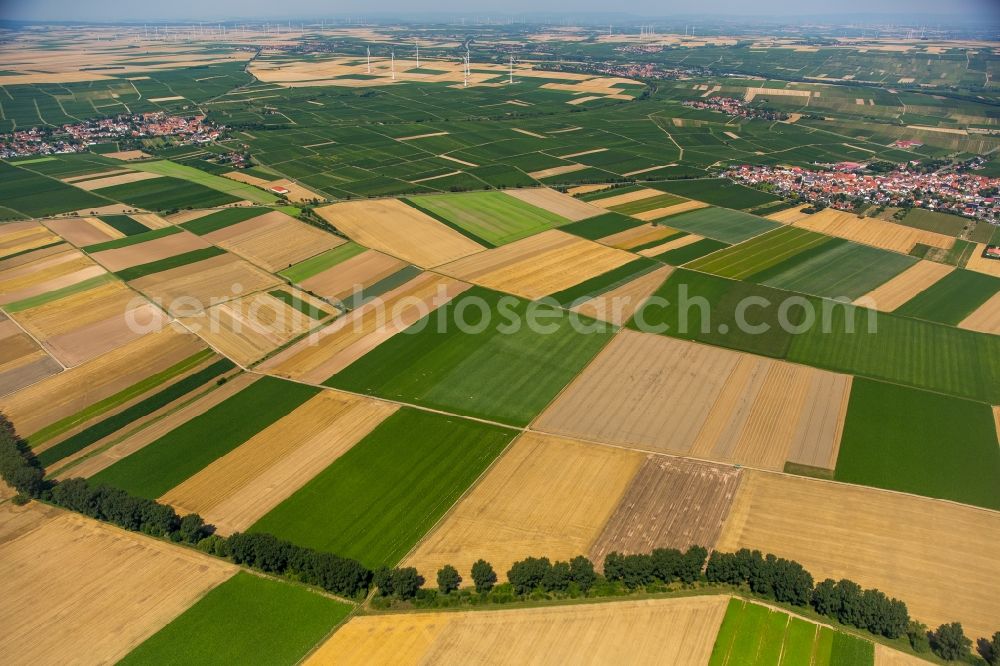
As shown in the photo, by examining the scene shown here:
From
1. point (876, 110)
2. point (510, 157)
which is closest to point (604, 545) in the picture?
point (510, 157)

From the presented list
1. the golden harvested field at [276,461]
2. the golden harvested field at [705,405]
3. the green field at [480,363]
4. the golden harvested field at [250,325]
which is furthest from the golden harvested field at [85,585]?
the golden harvested field at [705,405]

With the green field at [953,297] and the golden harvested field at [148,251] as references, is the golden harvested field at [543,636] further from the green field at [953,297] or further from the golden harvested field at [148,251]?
the golden harvested field at [148,251]

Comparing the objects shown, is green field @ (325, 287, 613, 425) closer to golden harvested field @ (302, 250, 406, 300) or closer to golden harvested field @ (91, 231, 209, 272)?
golden harvested field @ (302, 250, 406, 300)

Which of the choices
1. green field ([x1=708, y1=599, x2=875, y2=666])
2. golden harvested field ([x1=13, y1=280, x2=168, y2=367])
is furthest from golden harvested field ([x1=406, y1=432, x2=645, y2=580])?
golden harvested field ([x1=13, y1=280, x2=168, y2=367])

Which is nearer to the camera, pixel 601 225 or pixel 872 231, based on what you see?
pixel 872 231

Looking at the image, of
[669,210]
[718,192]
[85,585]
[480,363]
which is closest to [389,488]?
[480,363]

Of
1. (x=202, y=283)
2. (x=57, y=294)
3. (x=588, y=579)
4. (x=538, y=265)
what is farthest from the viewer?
(x=538, y=265)

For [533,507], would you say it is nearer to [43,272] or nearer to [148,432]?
[148,432]
